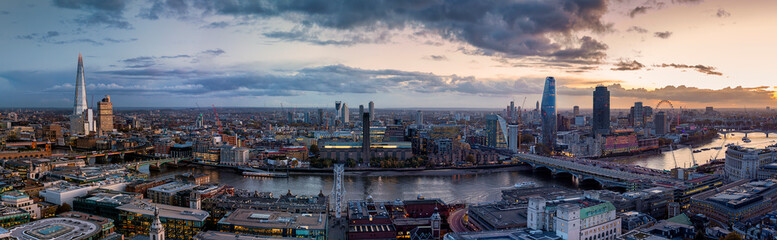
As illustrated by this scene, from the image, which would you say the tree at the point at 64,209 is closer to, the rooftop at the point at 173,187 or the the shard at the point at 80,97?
the rooftop at the point at 173,187

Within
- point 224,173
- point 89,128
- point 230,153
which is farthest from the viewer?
point 89,128

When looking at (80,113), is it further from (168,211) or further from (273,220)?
(273,220)

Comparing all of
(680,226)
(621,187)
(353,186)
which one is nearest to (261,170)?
(353,186)

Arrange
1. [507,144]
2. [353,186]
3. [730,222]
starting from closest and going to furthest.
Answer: [730,222] < [353,186] < [507,144]

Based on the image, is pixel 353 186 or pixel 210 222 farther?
pixel 353 186

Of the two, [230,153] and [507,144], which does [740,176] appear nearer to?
Result: [507,144]

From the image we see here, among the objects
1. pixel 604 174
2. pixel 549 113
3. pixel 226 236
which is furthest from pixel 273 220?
pixel 549 113

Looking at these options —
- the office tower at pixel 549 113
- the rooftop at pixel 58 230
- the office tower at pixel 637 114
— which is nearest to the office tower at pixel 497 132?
the office tower at pixel 549 113
